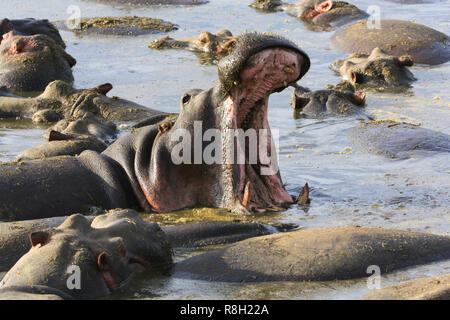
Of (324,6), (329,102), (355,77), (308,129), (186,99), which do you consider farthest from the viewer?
(324,6)

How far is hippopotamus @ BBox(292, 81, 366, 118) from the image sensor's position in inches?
391

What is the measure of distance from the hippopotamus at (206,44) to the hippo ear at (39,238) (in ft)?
27.1

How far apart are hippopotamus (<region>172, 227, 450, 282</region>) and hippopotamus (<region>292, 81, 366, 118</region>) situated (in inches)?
179

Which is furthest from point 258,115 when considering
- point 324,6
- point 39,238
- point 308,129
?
point 324,6

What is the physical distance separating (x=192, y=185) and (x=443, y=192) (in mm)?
1915

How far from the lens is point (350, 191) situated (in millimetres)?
7148

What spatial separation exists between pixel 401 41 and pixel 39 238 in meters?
9.00

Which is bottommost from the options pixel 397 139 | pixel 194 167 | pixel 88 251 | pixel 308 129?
pixel 308 129

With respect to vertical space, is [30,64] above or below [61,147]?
below

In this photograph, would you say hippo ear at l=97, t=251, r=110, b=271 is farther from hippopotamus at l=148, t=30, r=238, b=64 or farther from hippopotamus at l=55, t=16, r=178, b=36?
hippopotamus at l=55, t=16, r=178, b=36

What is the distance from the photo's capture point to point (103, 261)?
4.84 meters

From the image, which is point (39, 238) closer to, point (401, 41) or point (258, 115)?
point (258, 115)

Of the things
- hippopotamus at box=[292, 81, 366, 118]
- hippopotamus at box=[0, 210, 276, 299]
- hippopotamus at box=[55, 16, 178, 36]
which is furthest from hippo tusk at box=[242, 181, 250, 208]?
hippopotamus at box=[55, 16, 178, 36]

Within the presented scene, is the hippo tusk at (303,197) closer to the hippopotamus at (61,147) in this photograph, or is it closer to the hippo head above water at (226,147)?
the hippo head above water at (226,147)
